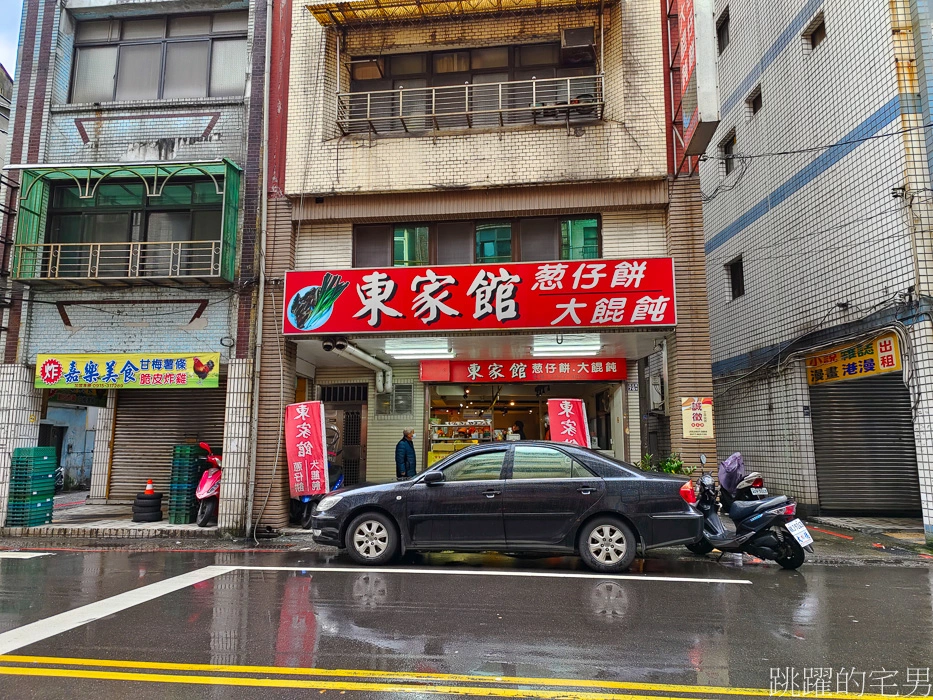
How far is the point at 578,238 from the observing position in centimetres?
1180


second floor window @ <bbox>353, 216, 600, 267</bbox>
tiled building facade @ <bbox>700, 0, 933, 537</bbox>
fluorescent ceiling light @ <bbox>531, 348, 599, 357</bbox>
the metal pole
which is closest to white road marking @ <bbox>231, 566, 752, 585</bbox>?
tiled building facade @ <bbox>700, 0, 933, 537</bbox>

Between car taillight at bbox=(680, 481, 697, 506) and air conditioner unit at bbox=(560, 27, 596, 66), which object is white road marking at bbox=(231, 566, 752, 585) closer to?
car taillight at bbox=(680, 481, 697, 506)

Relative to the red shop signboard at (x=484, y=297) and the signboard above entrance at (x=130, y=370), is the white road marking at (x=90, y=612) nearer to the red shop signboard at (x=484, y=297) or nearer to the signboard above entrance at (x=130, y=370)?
the signboard above entrance at (x=130, y=370)

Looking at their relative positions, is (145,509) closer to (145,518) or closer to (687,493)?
(145,518)

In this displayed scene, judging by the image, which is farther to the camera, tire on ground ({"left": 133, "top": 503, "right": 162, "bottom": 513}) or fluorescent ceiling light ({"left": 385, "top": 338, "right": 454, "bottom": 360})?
tire on ground ({"left": 133, "top": 503, "right": 162, "bottom": 513})

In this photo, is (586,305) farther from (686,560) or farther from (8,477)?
(8,477)

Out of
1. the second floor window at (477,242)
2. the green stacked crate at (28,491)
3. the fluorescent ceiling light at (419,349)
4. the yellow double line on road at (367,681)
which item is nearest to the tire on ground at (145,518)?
the green stacked crate at (28,491)

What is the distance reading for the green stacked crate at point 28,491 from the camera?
11.1 m

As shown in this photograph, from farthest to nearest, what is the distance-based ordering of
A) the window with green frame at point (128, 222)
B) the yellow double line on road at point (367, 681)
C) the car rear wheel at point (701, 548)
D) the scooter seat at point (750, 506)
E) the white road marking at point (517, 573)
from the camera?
the window with green frame at point (128, 222), the car rear wheel at point (701, 548), the scooter seat at point (750, 506), the white road marking at point (517, 573), the yellow double line on road at point (367, 681)

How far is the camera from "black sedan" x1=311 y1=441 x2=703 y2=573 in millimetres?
7344

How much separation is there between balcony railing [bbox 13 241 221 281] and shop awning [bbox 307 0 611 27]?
17.0ft

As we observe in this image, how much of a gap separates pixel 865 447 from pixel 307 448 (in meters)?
11.1

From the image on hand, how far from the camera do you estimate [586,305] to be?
33.3 ft

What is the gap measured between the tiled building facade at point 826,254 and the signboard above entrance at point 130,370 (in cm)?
1038
